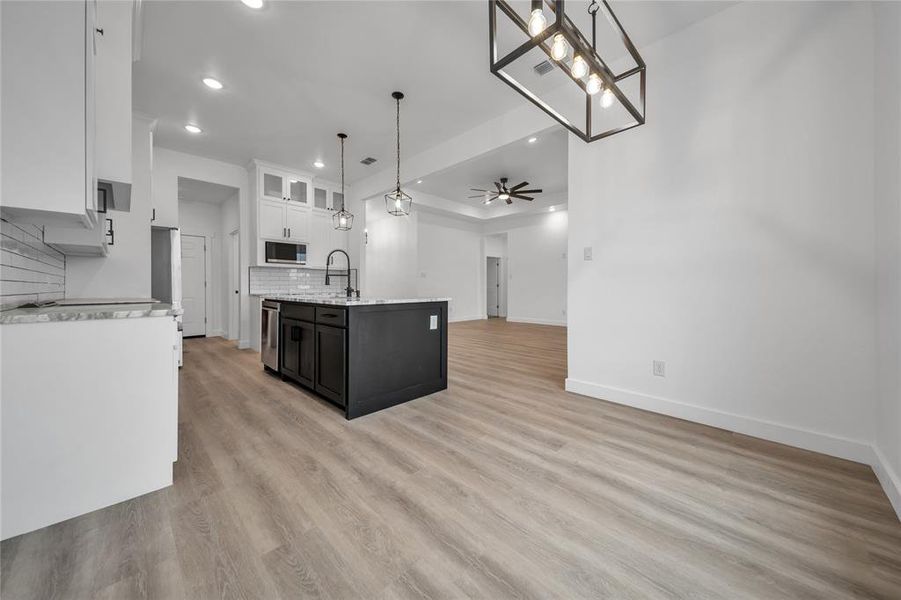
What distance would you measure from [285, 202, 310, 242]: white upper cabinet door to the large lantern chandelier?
422 centimetres

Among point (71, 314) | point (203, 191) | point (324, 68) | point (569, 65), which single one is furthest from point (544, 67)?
point (203, 191)

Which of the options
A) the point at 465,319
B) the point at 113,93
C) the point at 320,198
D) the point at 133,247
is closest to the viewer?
the point at 113,93

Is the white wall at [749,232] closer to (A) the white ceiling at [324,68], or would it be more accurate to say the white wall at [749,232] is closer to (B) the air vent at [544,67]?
(A) the white ceiling at [324,68]

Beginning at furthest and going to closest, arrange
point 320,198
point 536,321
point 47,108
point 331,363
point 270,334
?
1. point 536,321
2. point 320,198
3. point 270,334
4. point 331,363
5. point 47,108

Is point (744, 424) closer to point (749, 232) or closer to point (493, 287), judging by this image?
point (749, 232)

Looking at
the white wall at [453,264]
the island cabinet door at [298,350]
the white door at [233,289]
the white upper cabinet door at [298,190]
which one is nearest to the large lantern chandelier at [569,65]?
the island cabinet door at [298,350]

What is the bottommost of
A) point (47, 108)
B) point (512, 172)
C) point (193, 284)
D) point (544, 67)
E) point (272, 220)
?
point (193, 284)

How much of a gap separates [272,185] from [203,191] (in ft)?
4.71

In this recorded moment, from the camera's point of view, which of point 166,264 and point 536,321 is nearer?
point 166,264

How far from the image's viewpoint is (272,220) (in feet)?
17.9

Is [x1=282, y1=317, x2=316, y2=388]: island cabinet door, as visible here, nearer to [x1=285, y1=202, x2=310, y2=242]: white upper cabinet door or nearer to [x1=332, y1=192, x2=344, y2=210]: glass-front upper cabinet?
[x1=285, y1=202, x2=310, y2=242]: white upper cabinet door

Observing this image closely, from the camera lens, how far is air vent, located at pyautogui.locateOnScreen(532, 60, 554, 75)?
9.64ft

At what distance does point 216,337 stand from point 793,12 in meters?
8.73

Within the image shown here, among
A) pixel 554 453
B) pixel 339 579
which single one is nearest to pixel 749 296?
pixel 554 453
